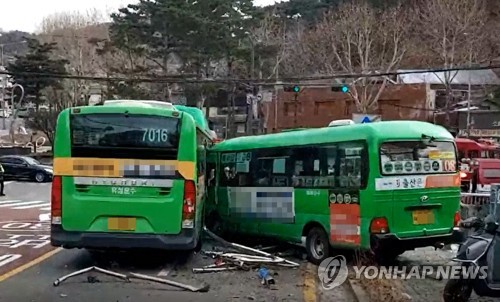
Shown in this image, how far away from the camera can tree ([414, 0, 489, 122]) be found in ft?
163

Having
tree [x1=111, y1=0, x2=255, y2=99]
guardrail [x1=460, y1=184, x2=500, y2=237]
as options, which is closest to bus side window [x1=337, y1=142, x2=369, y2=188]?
guardrail [x1=460, y1=184, x2=500, y2=237]

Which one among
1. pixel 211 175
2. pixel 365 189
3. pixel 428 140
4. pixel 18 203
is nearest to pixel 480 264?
pixel 365 189

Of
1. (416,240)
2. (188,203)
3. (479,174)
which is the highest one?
(479,174)

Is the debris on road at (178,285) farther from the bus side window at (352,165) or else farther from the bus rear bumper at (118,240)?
the bus side window at (352,165)

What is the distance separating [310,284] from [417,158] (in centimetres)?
300

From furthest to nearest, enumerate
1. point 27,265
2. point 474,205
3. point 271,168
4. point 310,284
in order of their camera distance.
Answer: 1. point 474,205
2. point 271,168
3. point 27,265
4. point 310,284

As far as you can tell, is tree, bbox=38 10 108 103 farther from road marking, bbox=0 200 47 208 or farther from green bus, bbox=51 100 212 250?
green bus, bbox=51 100 212 250

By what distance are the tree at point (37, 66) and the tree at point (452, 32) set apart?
29427 mm

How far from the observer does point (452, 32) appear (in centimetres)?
5047

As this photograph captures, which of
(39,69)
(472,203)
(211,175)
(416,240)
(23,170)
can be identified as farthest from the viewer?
(39,69)

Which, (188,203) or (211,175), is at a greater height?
(211,175)

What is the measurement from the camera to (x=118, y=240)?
1161cm

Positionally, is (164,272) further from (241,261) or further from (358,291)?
(358,291)

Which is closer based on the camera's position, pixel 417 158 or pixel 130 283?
pixel 130 283
